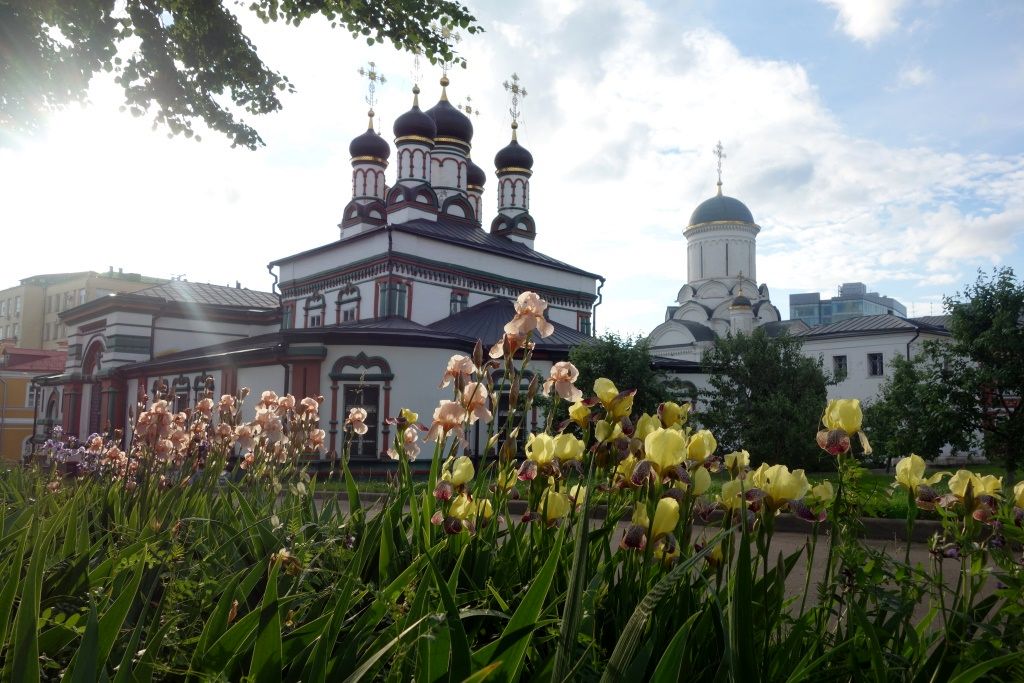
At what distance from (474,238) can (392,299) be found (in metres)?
5.83

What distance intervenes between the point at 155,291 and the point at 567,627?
40255mm

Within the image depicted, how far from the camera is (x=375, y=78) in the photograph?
3625cm

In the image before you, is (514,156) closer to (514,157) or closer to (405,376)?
(514,157)

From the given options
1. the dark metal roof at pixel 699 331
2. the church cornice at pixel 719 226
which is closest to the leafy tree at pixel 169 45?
the dark metal roof at pixel 699 331

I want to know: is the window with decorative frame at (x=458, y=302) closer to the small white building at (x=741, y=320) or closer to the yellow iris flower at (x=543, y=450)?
the small white building at (x=741, y=320)

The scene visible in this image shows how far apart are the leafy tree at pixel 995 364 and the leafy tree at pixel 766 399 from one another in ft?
12.8

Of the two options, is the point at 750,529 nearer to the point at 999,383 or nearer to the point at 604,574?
the point at 604,574

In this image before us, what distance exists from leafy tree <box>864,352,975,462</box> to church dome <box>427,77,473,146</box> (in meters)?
22.0

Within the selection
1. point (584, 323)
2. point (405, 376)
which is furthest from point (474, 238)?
point (405, 376)

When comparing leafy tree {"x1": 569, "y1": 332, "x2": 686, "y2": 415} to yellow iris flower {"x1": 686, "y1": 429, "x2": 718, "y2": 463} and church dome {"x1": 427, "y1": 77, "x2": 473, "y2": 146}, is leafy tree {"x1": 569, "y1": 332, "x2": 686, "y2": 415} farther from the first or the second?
yellow iris flower {"x1": 686, "y1": 429, "x2": 718, "y2": 463}

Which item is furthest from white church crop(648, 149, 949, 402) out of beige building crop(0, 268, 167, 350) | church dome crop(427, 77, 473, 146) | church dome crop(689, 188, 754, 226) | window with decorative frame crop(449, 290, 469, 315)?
beige building crop(0, 268, 167, 350)

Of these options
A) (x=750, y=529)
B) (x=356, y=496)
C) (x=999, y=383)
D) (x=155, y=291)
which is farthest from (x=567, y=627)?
(x=155, y=291)

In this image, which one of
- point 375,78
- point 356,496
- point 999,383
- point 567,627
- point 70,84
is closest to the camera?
point 567,627

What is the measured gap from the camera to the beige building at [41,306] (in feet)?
232
